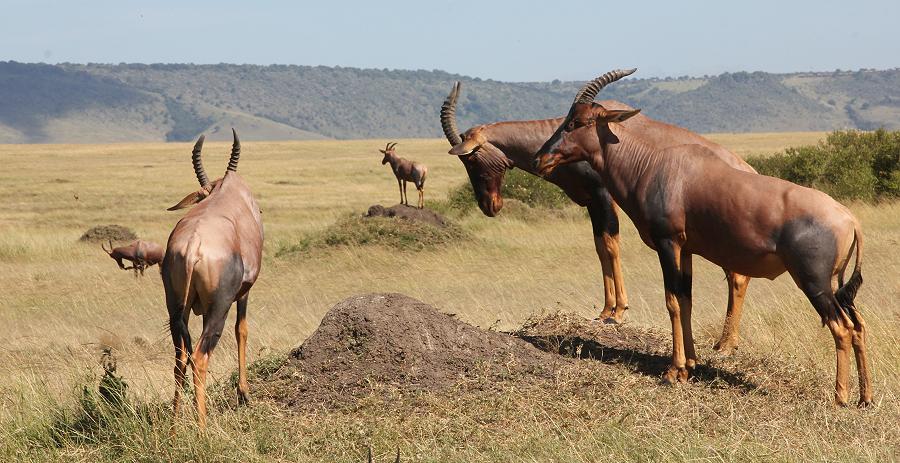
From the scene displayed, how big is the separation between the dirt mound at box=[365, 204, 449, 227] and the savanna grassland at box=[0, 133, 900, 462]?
1075 millimetres

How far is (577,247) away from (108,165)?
194 ft

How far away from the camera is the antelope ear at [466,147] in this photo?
1001cm

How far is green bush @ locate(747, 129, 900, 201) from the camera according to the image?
27516 mm

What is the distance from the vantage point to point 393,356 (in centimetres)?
866

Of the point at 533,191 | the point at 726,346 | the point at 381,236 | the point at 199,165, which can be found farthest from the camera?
the point at 533,191

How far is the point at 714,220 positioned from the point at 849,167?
73.8 ft

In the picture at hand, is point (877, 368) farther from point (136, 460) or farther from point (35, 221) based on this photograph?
point (35, 221)

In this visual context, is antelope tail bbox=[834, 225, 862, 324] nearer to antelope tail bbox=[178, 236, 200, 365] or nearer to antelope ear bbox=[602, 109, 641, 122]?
antelope ear bbox=[602, 109, 641, 122]

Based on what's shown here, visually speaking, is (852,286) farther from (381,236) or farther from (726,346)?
(381,236)

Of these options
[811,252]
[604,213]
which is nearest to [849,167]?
[604,213]

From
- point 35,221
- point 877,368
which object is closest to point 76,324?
point 877,368

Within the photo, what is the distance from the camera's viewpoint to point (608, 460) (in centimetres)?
680

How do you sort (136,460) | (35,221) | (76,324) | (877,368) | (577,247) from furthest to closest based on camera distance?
(35,221) < (577,247) < (76,324) < (877,368) < (136,460)

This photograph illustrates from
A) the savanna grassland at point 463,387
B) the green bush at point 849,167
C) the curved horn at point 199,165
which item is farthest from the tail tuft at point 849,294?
the green bush at point 849,167
